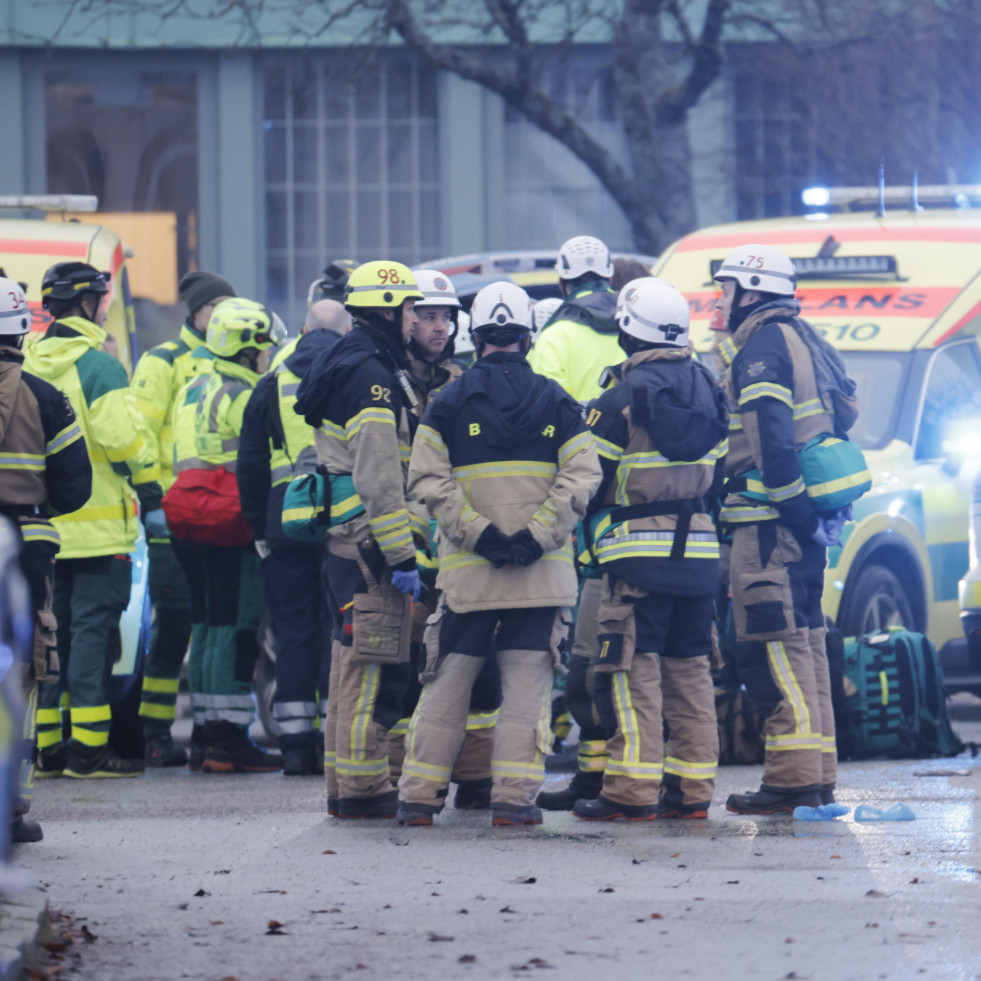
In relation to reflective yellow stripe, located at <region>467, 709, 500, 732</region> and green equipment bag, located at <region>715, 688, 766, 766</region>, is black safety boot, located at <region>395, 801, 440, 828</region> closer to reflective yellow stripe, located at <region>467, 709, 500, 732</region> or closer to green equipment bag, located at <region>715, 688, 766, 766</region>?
reflective yellow stripe, located at <region>467, 709, 500, 732</region>

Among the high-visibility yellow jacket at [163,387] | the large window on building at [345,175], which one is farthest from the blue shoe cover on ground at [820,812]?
the large window on building at [345,175]

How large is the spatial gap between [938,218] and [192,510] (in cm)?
463

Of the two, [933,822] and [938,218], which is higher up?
[938,218]

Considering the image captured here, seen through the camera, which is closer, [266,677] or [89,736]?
[89,736]

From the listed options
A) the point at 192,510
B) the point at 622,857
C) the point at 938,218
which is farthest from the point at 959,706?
the point at 622,857

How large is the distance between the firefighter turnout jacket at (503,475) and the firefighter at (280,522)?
1.53 metres

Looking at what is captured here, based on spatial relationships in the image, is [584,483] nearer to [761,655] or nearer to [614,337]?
[761,655]

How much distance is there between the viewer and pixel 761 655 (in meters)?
7.27

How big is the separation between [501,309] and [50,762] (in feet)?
10.4

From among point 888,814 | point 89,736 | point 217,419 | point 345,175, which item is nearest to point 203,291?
point 217,419

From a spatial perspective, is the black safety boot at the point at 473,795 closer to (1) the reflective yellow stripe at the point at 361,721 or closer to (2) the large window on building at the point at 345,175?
(1) the reflective yellow stripe at the point at 361,721

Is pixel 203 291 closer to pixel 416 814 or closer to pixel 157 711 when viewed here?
pixel 157 711

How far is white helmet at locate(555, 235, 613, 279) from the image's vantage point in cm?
874

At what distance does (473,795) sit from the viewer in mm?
7477
